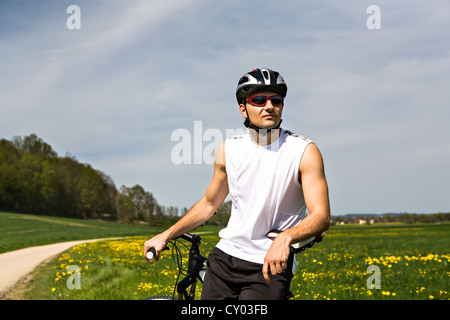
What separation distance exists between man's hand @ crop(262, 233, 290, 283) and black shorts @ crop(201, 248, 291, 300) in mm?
478

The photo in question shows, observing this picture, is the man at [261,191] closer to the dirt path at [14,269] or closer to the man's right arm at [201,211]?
the man's right arm at [201,211]

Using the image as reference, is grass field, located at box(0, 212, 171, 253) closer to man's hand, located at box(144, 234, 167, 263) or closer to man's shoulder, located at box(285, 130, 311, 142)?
man's hand, located at box(144, 234, 167, 263)

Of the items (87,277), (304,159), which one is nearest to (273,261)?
(304,159)

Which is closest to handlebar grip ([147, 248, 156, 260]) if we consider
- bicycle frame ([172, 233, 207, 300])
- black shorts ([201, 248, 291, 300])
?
bicycle frame ([172, 233, 207, 300])

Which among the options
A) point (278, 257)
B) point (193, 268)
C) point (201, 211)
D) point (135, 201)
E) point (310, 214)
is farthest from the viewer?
point (135, 201)

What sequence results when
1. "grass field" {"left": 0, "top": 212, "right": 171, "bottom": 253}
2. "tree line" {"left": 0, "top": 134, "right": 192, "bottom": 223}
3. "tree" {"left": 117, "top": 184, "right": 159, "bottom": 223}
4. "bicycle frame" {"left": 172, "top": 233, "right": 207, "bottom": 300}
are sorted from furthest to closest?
"tree line" {"left": 0, "top": 134, "right": 192, "bottom": 223}, "tree" {"left": 117, "top": 184, "right": 159, "bottom": 223}, "grass field" {"left": 0, "top": 212, "right": 171, "bottom": 253}, "bicycle frame" {"left": 172, "top": 233, "right": 207, "bottom": 300}

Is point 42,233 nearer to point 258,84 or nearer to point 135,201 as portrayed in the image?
point 135,201

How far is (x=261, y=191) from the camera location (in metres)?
2.92

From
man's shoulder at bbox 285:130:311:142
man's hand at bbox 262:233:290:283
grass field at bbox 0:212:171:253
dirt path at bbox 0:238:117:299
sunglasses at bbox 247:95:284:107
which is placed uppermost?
sunglasses at bbox 247:95:284:107

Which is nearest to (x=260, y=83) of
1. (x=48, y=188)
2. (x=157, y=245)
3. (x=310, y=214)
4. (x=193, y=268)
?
(x=310, y=214)

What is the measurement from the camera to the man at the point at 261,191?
2.77 m

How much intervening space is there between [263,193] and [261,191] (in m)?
0.02

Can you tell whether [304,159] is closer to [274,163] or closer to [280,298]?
[274,163]

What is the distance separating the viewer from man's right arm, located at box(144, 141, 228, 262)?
338cm
